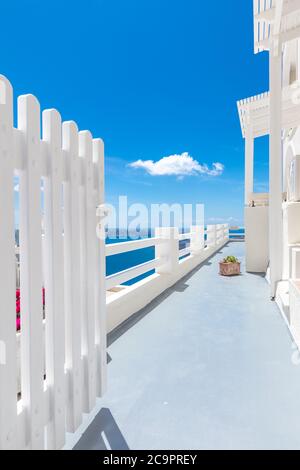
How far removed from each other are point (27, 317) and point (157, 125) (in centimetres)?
2150

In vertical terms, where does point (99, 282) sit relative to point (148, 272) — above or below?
above

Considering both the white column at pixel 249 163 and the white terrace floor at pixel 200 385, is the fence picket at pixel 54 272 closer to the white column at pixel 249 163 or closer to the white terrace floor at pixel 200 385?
the white terrace floor at pixel 200 385

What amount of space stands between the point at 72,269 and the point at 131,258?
13.7 ft

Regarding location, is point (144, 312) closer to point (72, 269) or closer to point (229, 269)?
point (72, 269)

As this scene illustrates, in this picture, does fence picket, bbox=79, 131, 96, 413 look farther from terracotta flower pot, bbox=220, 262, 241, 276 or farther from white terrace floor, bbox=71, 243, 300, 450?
terracotta flower pot, bbox=220, 262, 241, 276

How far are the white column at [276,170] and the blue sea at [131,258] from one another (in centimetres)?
197

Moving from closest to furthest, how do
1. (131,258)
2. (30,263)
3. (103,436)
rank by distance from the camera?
(30,263)
(103,436)
(131,258)

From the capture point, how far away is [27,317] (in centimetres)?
110

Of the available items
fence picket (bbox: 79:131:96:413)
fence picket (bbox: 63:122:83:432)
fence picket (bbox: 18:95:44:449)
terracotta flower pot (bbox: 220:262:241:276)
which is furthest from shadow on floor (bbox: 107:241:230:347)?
fence picket (bbox: 18:95:44:449)

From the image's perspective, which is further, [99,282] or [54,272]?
[99,282]

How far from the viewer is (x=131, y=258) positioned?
18.3 ft

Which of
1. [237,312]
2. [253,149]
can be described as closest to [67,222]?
[237,312]

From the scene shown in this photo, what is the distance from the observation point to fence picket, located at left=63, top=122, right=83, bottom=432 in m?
1.36

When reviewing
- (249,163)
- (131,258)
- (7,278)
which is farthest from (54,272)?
(249,163)
